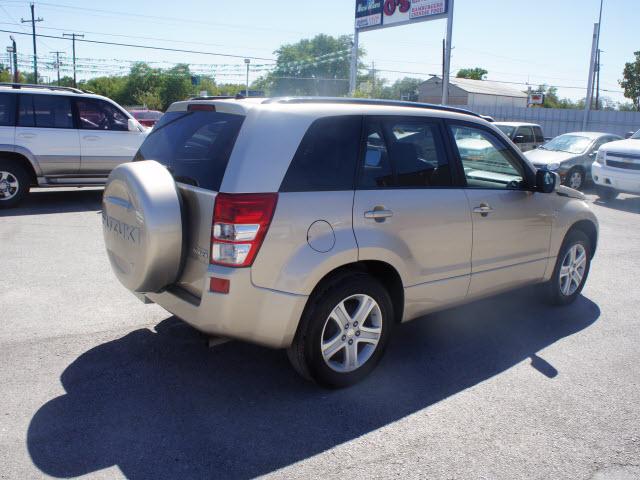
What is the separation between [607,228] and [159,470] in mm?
9454

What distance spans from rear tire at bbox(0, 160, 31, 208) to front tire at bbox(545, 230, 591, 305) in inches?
327

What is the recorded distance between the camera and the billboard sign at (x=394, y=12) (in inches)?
1209

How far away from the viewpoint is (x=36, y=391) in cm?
368

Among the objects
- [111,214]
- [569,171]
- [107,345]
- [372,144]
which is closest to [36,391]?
[107,345]

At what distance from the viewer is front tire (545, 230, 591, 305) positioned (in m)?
5.46

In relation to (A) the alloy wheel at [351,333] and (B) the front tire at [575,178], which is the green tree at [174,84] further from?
(A) the alloy wheel at [351,333]

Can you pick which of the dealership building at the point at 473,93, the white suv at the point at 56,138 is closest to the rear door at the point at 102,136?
the white suv at the point at 56,138

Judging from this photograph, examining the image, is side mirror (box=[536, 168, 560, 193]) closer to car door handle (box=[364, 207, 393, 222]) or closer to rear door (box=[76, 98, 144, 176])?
car door handle (box=[364, 207, 393, 222])

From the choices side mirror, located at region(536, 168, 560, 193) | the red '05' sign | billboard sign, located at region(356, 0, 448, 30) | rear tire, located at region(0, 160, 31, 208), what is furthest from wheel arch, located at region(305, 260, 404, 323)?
the red '05' sign

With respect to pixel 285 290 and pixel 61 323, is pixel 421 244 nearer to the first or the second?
pixel 285 290

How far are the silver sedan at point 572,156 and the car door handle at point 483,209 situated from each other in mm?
10449

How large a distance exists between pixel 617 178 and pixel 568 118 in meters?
19.3

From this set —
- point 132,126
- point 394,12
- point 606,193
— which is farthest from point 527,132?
point 394,12

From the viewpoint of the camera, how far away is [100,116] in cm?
1041
